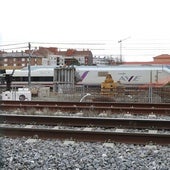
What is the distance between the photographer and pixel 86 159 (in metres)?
6.94

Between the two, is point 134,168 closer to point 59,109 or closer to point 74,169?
point 74,169

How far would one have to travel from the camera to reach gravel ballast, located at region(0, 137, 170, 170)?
6.50 metres

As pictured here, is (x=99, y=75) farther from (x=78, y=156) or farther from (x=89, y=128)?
(x=78, y=156)

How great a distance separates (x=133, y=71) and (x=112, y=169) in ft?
128

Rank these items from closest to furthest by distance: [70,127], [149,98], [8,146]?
[8,146] → [70,127] → [149,98]

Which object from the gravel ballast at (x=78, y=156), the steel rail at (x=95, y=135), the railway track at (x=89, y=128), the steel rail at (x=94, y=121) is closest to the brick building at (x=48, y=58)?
the steel rail at (x=94, y=121)

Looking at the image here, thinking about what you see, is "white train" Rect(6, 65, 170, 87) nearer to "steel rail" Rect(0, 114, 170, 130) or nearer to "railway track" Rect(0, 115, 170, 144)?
"steel rail" Rect(0, 114, 170, 130)

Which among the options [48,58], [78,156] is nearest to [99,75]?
[78,156]

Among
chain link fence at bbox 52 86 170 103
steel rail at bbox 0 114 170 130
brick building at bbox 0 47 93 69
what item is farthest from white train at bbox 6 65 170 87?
steel rail at bbox 0 114 170 130

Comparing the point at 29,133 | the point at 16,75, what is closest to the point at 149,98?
the point at 29,133

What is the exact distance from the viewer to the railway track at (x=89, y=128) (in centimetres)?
854

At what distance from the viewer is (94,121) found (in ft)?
34.8

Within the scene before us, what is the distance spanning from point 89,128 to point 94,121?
46cm

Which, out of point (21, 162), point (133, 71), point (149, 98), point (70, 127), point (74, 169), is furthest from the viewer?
point (133, 71)
